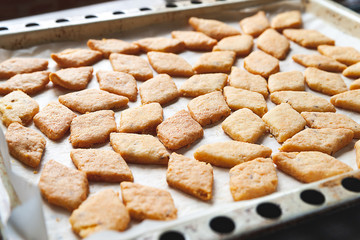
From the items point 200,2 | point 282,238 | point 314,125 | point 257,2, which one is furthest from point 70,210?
point 257,2

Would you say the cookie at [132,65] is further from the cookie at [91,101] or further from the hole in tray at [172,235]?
the hole in tray at [172,235]

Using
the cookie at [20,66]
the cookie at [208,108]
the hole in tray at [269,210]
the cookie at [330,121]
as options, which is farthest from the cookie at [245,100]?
the cookie at [20,66]

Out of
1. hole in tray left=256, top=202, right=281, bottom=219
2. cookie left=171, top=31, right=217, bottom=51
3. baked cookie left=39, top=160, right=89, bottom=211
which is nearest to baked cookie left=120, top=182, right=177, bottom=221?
baked cookie left=39, top=160, right=89, bottom=211

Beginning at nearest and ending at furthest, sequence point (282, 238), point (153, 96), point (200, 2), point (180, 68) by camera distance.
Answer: point (282, 238) → point (153, 96) → point (180, 68) → point (200, 2)

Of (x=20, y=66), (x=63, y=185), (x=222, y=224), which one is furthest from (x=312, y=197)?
(x=20, y=66)

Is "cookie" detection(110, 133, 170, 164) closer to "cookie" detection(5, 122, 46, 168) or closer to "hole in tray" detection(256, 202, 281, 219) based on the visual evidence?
"cookie" detection(5, 122, 46, 168)

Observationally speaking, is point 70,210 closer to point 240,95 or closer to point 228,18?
point 240,95
